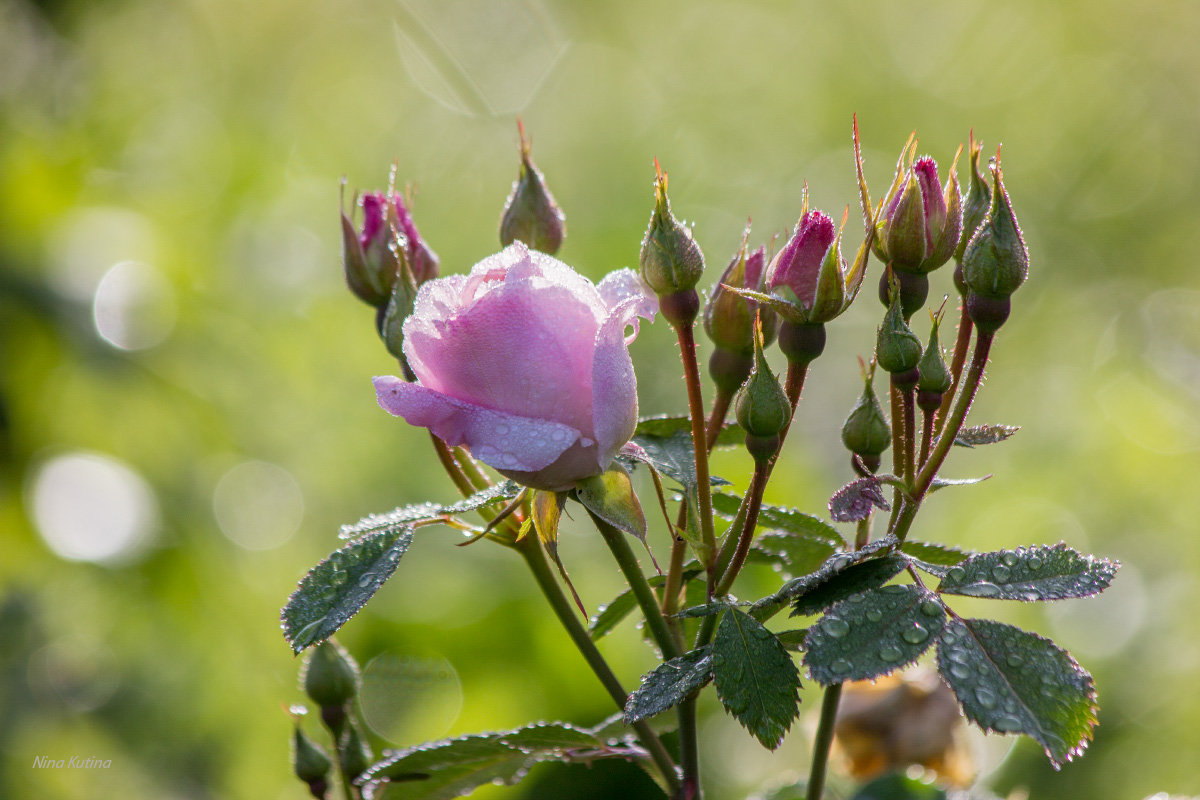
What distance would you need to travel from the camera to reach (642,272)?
35cm

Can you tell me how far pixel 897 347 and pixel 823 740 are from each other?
17 centimetres

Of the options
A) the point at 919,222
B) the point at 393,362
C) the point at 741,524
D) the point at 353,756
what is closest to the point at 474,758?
the point at 353,756

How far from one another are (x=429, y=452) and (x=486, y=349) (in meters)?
1.38

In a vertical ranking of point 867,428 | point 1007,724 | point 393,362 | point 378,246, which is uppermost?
point 393,362

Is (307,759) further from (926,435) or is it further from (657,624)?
(926,435)

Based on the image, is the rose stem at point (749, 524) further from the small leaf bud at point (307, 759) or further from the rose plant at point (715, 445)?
the small leaf bud at point (307, 759)

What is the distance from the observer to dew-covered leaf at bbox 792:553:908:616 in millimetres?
308

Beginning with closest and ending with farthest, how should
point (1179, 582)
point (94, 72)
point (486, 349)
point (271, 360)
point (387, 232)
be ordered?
1. point (486, 349)
2. point (387, 232)
3. point (1179, 582)
4. point (271, 360)
5. point (94, 72)

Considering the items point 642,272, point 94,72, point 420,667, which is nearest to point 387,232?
point 642,272

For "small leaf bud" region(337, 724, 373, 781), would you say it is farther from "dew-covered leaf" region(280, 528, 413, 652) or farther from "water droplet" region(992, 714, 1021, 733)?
"water droplet" region(992, 714, 1021, 733)

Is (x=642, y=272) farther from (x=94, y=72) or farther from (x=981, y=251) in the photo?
(x=94, y=72)

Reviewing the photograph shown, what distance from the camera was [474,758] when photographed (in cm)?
42

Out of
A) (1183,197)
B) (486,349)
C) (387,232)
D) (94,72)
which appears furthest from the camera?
(1183,197)

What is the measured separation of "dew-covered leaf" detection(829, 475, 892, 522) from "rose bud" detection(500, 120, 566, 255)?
167mm
